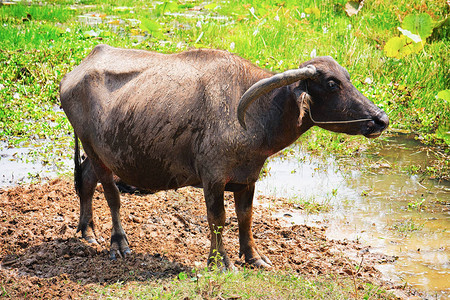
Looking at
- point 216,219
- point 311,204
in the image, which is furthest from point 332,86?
point 311,204

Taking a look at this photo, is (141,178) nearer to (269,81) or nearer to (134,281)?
(134,281)

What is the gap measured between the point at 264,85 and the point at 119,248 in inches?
78.5

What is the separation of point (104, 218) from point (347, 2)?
7.60m

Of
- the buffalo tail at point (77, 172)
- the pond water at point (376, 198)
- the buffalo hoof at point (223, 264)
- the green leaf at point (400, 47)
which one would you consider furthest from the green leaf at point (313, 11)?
the buffalo hoof at point (223, 264)

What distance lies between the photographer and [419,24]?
9.06m

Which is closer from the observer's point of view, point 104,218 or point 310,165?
point 104,218

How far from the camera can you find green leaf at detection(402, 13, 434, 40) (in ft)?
29.5

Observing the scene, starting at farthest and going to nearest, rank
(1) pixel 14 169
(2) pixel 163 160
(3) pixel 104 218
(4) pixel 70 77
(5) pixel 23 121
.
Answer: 1. (5) pixel 23 121
2. (1) pixel 14 169
3. (3) pixel 104 218
4. (4) pixel 70 77
5. (2) pixel 163 160

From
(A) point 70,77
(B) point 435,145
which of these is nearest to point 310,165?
(B) point 435,145

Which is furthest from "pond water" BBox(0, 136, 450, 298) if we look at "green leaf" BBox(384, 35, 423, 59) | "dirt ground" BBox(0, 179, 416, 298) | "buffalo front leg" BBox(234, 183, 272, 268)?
"green leaf" BBox(384, 35, 423, 59)

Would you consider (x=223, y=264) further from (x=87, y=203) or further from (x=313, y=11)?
(x=313, y=11)

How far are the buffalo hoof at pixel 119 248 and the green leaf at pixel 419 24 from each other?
6049mm

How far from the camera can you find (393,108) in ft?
27.4

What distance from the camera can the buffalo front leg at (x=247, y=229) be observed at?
15.7ft
